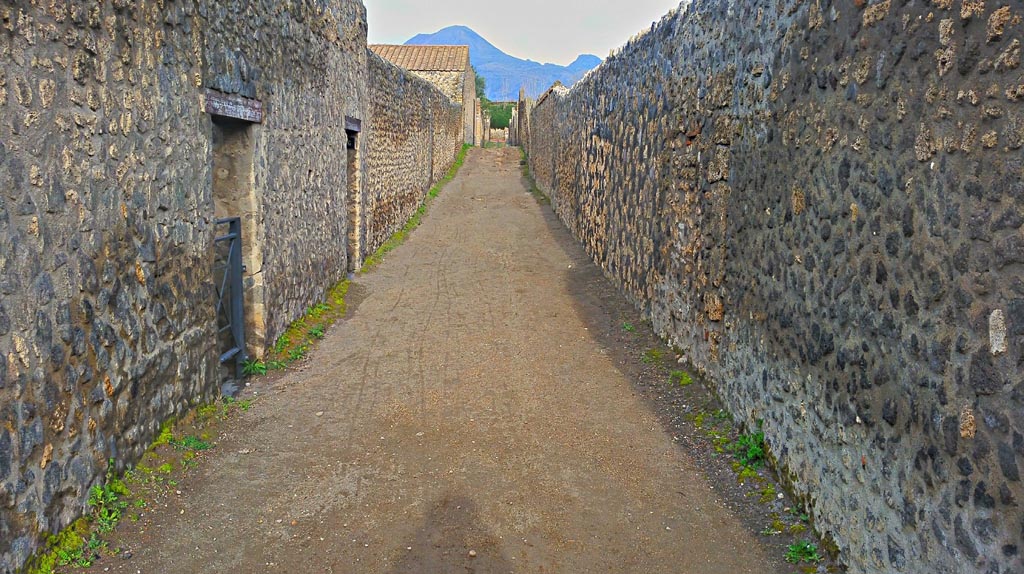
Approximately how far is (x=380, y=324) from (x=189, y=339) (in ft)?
11.1

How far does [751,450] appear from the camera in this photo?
4.96 m

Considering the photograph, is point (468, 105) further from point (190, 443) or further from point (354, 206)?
point (190, 443)

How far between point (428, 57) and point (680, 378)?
29.4 m

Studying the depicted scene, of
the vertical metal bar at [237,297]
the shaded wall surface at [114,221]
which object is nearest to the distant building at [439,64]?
the shaded wall surface at [114,221]

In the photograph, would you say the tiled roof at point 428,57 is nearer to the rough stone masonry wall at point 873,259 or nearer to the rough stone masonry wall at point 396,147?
the rough stone masonry wall at point 396,147

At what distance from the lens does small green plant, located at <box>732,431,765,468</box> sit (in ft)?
16.1

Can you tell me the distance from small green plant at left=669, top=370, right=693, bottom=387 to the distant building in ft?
85.7

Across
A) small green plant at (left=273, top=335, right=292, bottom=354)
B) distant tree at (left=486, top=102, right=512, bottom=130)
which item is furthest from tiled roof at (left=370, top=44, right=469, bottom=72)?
small green plant at (left=273, top=335, right=292, bottom=354)

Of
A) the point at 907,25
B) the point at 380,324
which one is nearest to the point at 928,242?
the point at 907,25

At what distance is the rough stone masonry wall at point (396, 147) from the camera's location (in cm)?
1276

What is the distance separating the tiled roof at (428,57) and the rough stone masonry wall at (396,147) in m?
11.1

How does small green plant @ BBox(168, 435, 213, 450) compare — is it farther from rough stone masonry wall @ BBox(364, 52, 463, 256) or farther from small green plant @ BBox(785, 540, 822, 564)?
rough stone masonry wall @ BBox(364, 52, 463, 256)

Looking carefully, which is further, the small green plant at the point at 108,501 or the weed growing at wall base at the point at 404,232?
the weed growing at wall base at the point at 404,232

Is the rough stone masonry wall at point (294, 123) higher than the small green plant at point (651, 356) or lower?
higher
